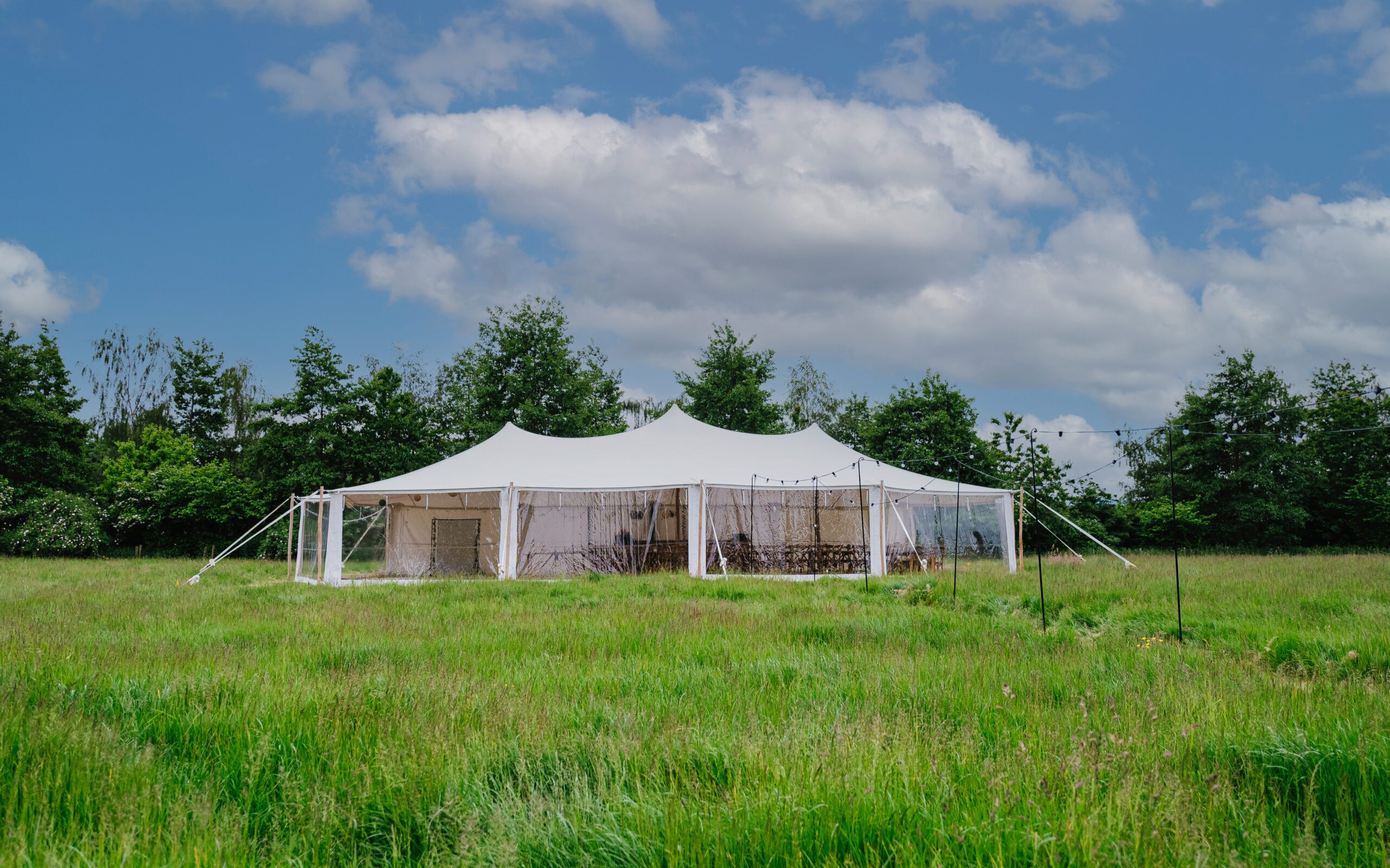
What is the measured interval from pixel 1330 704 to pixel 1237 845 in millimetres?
1880

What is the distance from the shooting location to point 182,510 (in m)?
26.1

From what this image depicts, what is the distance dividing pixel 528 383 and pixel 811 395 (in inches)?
542

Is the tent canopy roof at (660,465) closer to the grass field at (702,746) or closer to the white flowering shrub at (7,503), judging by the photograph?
the grass field at (702,746)

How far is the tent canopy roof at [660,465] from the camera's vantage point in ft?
52.4

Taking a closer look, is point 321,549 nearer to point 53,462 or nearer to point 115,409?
point 53,462

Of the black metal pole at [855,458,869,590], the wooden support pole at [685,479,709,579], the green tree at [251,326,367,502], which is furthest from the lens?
the green tree at [251,326,367,502]

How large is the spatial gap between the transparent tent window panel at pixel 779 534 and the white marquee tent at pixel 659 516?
0.09 ft

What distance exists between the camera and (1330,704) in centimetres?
345

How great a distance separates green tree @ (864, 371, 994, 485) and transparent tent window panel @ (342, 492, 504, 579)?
1409cm

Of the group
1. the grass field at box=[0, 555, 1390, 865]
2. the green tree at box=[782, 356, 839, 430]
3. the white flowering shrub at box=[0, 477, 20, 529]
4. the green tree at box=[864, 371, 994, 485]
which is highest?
the green tree at box=[782, 356, 839, 430]

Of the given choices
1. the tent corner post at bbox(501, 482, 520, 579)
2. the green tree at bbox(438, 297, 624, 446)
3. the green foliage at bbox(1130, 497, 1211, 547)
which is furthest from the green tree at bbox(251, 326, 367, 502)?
the green foliage at bbox(1130, 497, 1211, 547)

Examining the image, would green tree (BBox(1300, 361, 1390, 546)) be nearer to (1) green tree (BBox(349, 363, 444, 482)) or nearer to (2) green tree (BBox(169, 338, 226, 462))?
(1) green tree (BBox(349, 363, 444, 482))

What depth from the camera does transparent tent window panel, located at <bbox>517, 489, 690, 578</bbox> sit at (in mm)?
16484

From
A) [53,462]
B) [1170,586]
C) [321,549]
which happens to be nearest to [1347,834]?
[1170,586]
